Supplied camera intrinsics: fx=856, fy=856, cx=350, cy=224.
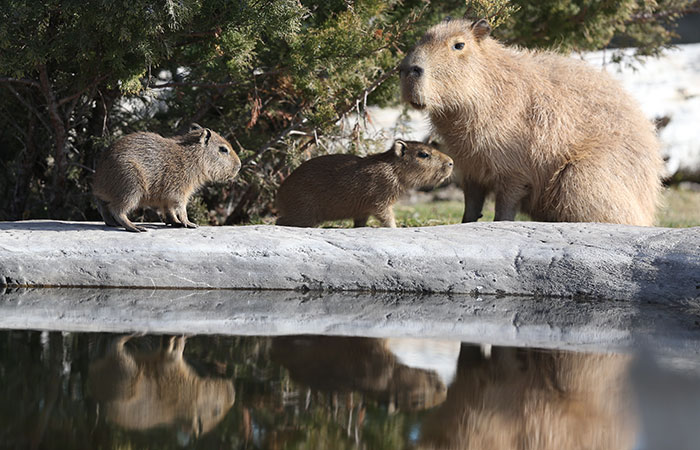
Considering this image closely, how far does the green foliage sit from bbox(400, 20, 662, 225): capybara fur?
1.75ft

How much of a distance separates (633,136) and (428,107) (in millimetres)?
1480

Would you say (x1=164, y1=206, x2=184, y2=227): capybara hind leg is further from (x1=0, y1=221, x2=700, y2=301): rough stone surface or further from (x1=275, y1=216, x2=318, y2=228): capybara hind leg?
(x1=275, y1=216, x2=318, y2=228): capybara hind leg

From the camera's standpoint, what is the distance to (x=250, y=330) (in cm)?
375

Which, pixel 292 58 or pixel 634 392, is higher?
pixel 292 58

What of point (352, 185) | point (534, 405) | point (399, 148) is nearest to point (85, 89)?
point (352, 185)

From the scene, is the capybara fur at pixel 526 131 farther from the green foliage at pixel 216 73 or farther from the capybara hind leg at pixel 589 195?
the green foliage at pixel 216 73

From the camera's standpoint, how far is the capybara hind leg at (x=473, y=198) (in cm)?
600

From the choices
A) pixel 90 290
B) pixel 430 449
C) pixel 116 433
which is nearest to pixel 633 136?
pixel 90 290

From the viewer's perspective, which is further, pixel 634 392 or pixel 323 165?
pixel 323 165

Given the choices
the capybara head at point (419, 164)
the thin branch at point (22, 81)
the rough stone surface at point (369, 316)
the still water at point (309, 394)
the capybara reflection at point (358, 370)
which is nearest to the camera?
the still water at point (309, 394)

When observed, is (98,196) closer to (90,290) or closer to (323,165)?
(90,290)

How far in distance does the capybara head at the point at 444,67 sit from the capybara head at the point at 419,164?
1.89 ft

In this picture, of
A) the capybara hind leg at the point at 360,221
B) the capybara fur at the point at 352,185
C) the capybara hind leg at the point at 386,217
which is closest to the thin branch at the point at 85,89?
the capybara fur at the point at 352,185

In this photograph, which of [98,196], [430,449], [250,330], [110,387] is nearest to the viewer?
[430,449]
